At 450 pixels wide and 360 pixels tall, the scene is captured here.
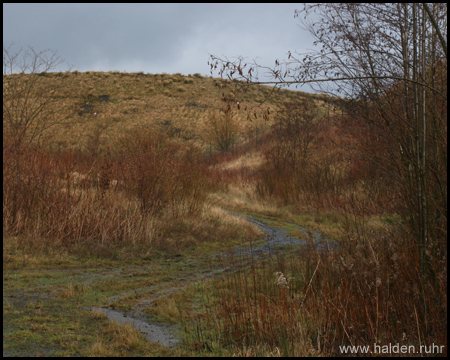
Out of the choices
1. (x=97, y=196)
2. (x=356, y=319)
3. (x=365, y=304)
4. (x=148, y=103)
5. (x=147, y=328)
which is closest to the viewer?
(x=365, y=304)

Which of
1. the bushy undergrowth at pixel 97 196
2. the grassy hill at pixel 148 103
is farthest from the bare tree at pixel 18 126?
the grassy hill at pixel 148 103

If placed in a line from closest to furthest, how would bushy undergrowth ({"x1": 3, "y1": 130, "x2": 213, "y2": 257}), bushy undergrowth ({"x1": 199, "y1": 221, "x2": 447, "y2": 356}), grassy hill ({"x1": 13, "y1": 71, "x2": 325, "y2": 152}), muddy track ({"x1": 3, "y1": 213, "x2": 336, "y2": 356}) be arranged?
bushy undergrowth ({"x1": 199, "y1": 221, "x2": 447, "y2": 356}), muddy track ({"x1": 3, "y1": 213, "x2": 336, "y2": 356}), bushy undergrowth ({"x1": 3, "y1": 130, "x2": 213, "y2": 257}), grassy hill ({"x1": 13, "y1": 71, "x2": 325, "y2": 152})

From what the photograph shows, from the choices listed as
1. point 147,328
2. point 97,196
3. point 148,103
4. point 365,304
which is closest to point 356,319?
point 365,304

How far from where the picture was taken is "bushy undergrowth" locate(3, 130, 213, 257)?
923 centimetres

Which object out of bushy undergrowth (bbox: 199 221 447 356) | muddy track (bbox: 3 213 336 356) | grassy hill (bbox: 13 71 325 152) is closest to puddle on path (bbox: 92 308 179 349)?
muddy track (bbox: 3 213 336 356)

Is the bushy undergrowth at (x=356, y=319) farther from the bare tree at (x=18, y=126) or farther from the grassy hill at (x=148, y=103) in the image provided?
the grassy hill at (x=148, y=103)

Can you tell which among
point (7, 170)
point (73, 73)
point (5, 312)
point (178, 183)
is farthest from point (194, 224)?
point (73, 73)

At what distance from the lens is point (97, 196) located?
10312 mm

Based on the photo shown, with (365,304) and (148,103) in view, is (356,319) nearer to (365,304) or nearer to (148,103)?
(365,304)

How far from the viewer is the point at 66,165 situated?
10.5m

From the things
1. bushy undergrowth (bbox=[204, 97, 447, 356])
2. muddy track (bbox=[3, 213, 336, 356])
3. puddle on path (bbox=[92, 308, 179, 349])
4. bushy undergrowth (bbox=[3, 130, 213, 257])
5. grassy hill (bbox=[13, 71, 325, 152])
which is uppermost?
grassy hill (bbox=[13, 71, 325, 152])

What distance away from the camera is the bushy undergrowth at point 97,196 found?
9.23 metres

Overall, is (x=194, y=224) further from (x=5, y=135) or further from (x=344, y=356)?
(x=344, y=356)

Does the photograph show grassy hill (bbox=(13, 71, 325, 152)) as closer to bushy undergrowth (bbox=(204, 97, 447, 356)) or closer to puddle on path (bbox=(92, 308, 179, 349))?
puddle on path (bbox=(92, 308, 179, 349))
